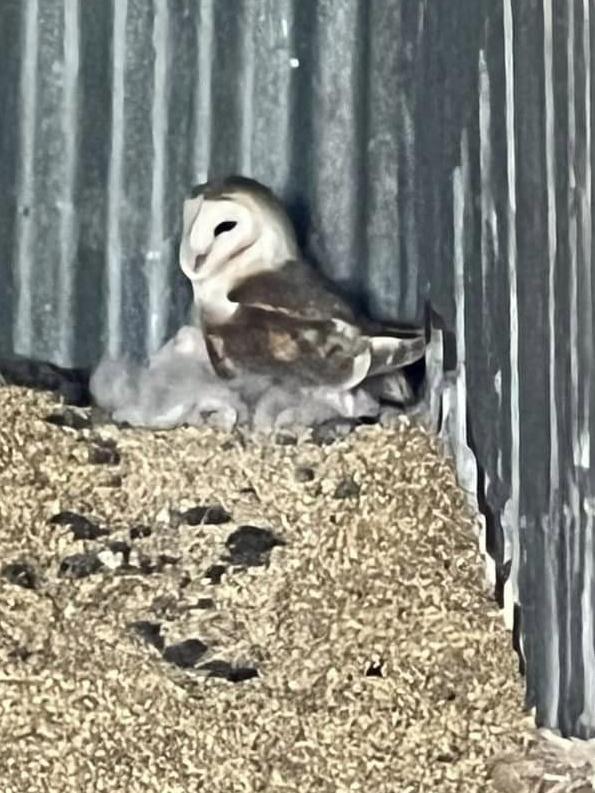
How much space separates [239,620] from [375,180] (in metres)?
0.37

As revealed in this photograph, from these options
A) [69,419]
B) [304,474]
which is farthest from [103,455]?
[304,474]

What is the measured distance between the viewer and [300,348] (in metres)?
1.24

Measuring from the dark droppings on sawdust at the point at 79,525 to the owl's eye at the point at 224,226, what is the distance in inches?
9.3

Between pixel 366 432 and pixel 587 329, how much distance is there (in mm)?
201

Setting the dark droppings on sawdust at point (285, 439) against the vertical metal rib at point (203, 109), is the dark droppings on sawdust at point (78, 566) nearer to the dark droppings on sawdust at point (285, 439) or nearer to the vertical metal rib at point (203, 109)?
the dark droppings on sawdust at point (285, 439)

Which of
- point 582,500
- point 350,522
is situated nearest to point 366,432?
point 350,522

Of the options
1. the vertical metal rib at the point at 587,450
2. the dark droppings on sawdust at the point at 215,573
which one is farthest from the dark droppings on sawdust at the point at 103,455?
the vertical metal rib at the point at 587,450

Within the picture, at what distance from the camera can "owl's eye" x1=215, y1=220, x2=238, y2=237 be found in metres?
1.25

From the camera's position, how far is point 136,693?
118 cm

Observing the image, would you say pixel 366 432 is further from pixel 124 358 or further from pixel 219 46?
pixel 219 46

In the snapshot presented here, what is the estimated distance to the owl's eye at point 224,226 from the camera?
1245mm

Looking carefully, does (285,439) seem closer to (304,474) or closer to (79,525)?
(304,474)

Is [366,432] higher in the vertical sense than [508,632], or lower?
higher

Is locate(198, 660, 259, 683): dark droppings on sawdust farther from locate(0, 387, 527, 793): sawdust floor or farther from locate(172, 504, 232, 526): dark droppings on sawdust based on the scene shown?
locate(172, 504, 232, 526): dark droppings on sawdust
